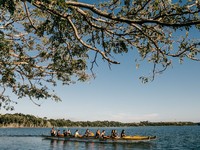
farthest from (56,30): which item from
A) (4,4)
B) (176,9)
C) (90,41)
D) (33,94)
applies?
(33,94)

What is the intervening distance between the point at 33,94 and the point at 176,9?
8947 millimetres

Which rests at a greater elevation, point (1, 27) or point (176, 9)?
point (1, 27)

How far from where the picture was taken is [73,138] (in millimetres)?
49969

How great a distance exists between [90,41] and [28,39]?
19.0 feet

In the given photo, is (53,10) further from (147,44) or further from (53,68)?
(53,68)

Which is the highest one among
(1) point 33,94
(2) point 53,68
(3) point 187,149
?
(2) point 53,68

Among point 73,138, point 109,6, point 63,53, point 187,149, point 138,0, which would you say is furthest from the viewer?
point 73,138

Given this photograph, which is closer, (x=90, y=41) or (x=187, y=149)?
(x=90, y=41)

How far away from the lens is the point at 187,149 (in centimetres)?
4622

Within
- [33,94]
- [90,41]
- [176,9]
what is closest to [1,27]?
[33,94]

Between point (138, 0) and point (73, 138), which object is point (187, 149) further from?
point (138, 0)

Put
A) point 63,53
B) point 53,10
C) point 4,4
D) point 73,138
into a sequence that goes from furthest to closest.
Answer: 1. point 73,138
2. point 63,53
3. point 53,10
4. point 4,4

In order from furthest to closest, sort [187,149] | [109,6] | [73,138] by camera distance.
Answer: [73,138] → [187,149] → [109,6]

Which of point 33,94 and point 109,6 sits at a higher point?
point 109,6
